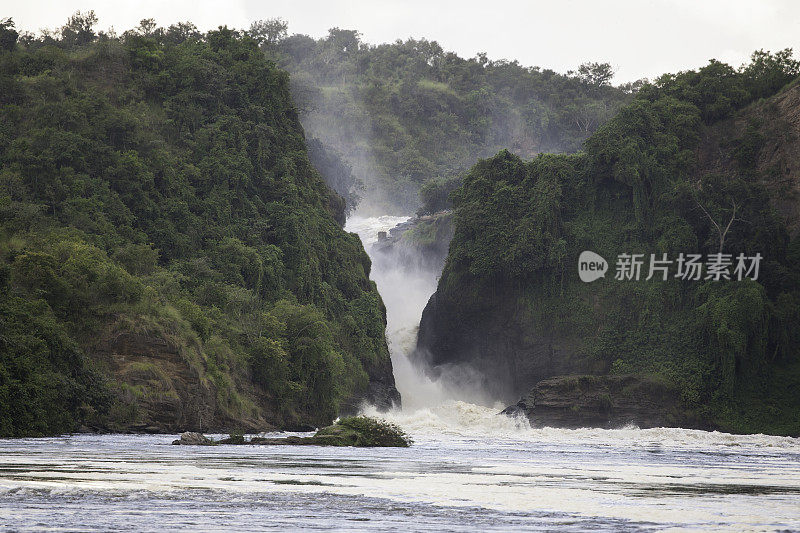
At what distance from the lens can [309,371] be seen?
51000 millimetres

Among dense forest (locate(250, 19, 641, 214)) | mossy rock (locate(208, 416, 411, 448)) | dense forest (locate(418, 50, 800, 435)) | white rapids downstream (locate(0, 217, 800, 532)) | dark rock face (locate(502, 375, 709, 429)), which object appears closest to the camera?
white rapids downstream (locate(0, 217, 800, 532))

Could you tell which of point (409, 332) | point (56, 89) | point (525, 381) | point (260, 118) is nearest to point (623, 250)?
point (525, 381)

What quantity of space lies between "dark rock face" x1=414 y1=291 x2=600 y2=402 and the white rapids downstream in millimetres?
42667

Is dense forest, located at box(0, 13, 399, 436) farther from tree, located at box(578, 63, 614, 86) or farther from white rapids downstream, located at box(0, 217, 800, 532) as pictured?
tree, located at box(578, 63, 614, 86)

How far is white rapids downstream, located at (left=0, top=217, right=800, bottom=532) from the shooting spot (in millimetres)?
10781

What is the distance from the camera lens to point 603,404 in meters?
60.5

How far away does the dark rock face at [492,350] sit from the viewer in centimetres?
6919

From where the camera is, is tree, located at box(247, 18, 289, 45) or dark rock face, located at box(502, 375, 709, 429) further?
tree, located at box(247, 18, 289, 45)

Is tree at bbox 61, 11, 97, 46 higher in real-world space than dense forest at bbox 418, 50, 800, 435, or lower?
higher

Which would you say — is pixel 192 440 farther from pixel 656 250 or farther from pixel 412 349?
pixel 412 349

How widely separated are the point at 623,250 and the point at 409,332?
2007 cm

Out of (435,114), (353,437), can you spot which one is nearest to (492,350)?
(353,437)

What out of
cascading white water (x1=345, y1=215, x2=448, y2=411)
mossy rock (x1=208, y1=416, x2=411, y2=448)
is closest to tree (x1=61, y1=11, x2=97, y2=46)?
cascading white water (x1=345, y1=215, x2=448, y2=411)

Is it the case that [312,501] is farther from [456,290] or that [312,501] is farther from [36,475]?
[456,290]
